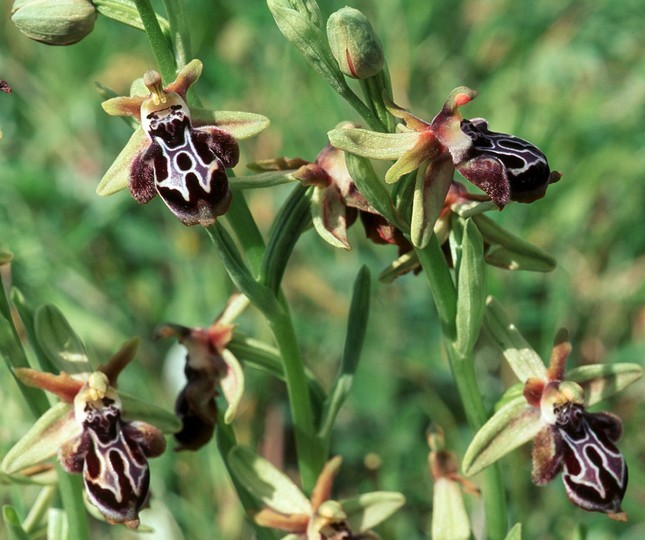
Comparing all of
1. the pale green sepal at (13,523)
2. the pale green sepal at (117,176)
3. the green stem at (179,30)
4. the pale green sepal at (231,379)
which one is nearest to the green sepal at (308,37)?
the green stem at (179,30)

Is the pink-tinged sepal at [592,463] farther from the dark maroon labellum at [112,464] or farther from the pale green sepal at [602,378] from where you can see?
the dark maroon labellum at [112,464]

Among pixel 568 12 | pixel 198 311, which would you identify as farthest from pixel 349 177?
pixel 568 12

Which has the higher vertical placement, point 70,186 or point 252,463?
point 252,463

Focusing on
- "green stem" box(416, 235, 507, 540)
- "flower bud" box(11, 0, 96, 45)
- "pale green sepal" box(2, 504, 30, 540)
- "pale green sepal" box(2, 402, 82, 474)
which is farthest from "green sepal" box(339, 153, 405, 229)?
"pale green sepal" box(2, 504, 30, 540)

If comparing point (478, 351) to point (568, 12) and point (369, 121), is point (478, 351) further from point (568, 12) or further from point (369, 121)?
point (369, 121)

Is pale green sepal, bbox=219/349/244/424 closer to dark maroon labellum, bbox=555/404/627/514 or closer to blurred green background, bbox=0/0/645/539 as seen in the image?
dark maroon labellum, bbox=555/404/627/514
